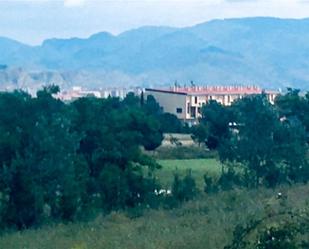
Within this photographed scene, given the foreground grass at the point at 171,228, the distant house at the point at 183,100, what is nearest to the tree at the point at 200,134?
the foreground grass at the point at 171,228

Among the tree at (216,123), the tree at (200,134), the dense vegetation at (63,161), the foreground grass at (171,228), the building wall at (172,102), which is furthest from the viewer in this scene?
the building wall at (172,102)

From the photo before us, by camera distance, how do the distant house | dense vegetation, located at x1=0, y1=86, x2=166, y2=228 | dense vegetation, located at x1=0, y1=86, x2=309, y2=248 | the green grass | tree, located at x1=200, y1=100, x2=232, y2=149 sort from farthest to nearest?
the distant house
tree, located at x1=200, y1=100, x2=232, y2=149
the green grass
dense vegetation, located at x1=0, y1=86, x2=309, y2=248
dense vegetation, located at x1=0, y1=86, x2=166, y2=228

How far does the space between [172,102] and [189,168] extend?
54.9m

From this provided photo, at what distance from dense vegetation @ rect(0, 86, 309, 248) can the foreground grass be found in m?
1.79

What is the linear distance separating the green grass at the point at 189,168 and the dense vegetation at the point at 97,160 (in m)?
1.16

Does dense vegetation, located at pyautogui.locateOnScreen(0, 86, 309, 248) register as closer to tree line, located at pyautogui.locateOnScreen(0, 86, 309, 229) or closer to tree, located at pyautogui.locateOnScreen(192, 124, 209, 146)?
tree line, located at pyautogui.locateOnScreen(0, 86, 309, 229)

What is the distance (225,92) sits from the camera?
10231cm

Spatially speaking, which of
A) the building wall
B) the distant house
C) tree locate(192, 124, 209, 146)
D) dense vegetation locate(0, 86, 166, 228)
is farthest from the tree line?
the building wall

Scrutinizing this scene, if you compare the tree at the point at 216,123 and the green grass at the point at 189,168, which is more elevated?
the tree at the point at 216,123

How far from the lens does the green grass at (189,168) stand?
36.1 m

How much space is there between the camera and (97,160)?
94.7 feet

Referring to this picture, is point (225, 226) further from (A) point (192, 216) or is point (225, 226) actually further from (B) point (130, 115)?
(B) point (130, 115)

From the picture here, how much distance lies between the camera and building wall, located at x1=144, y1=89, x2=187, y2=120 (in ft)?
306

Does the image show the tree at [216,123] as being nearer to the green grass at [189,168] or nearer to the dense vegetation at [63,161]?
the green grass at [189,168]
